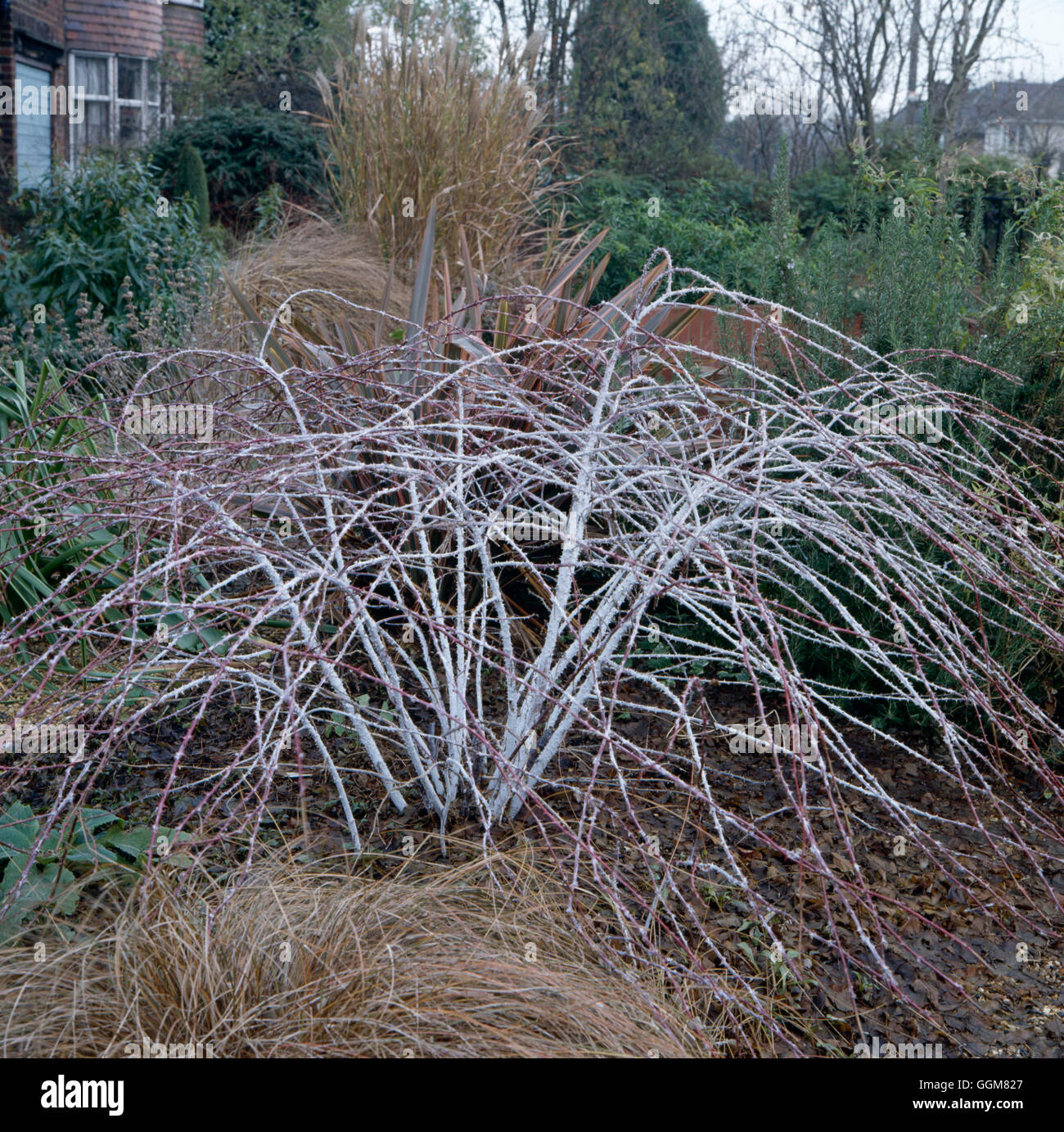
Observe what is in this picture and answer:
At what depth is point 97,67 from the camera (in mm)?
16328

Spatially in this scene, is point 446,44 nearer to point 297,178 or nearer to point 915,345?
point 915,345

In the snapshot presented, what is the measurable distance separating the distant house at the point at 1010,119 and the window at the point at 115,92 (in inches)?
466

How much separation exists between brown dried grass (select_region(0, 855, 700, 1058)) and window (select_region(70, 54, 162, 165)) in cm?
1674

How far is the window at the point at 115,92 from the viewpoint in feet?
53.0

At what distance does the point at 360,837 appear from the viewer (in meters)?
2.39

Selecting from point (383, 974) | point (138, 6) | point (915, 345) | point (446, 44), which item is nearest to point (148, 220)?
point (446, 44)

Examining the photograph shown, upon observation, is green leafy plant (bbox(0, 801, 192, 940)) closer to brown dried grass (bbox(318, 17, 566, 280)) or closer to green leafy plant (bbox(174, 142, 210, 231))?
brown dried grass (bbox(318, 17, 566, 280))

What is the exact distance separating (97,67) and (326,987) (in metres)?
18.4

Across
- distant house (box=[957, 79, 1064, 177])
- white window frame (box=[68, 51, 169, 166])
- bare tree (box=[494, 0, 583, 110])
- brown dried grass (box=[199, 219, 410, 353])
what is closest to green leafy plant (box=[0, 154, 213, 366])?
brown dried grass (box=[199, 219, 410, 353])

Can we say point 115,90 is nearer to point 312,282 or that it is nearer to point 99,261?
point 99,261

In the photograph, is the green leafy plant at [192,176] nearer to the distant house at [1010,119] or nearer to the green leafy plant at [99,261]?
the green leafy plant at [99,261]

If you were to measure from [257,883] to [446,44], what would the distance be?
19.5 ft

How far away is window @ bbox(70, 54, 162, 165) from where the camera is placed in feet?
53.0

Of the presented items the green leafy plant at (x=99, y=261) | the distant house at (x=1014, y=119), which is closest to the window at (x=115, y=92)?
the green leafy plant at (x=99, y=261)
